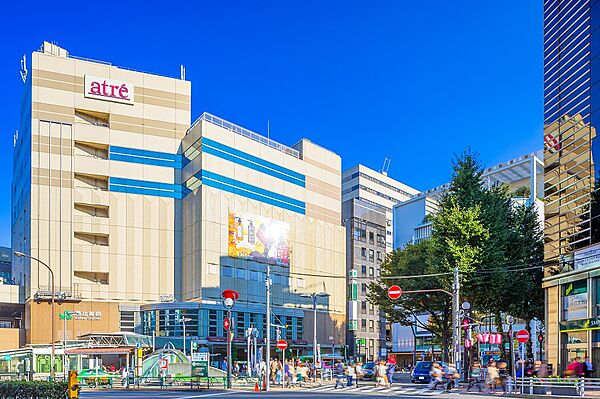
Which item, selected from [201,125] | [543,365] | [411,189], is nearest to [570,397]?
[543,365]

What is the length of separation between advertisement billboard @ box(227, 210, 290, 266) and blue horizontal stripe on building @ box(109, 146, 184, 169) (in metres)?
8.89

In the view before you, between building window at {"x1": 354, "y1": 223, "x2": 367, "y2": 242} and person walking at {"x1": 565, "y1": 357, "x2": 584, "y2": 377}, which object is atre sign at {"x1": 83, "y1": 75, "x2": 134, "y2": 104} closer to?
building window at {"x1": 354, "y1": 223, "x2": 367, "y2": 242}

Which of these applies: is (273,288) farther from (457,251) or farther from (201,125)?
(457,251)

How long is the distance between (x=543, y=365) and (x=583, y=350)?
344cm

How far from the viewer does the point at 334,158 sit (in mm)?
98500

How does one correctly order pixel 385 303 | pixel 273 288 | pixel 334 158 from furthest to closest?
pixel 334 158 < pixel 273 288 < pixel 385 303

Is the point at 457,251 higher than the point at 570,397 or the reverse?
higher

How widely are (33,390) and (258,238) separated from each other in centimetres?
6251

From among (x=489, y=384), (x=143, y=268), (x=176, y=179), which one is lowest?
(x=489, y=384)

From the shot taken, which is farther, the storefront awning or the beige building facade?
the beige building facade

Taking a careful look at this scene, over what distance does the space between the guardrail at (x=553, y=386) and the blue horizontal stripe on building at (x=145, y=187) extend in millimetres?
54573

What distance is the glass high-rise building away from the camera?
116 feet

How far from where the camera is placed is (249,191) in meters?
82.8

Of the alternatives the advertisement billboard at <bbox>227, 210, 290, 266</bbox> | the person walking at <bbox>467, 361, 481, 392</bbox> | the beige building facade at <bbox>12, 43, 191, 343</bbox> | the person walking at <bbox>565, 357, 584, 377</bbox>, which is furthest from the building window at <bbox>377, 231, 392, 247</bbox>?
the person walking at <bbox>565, 357, 584, 377</bbox>
